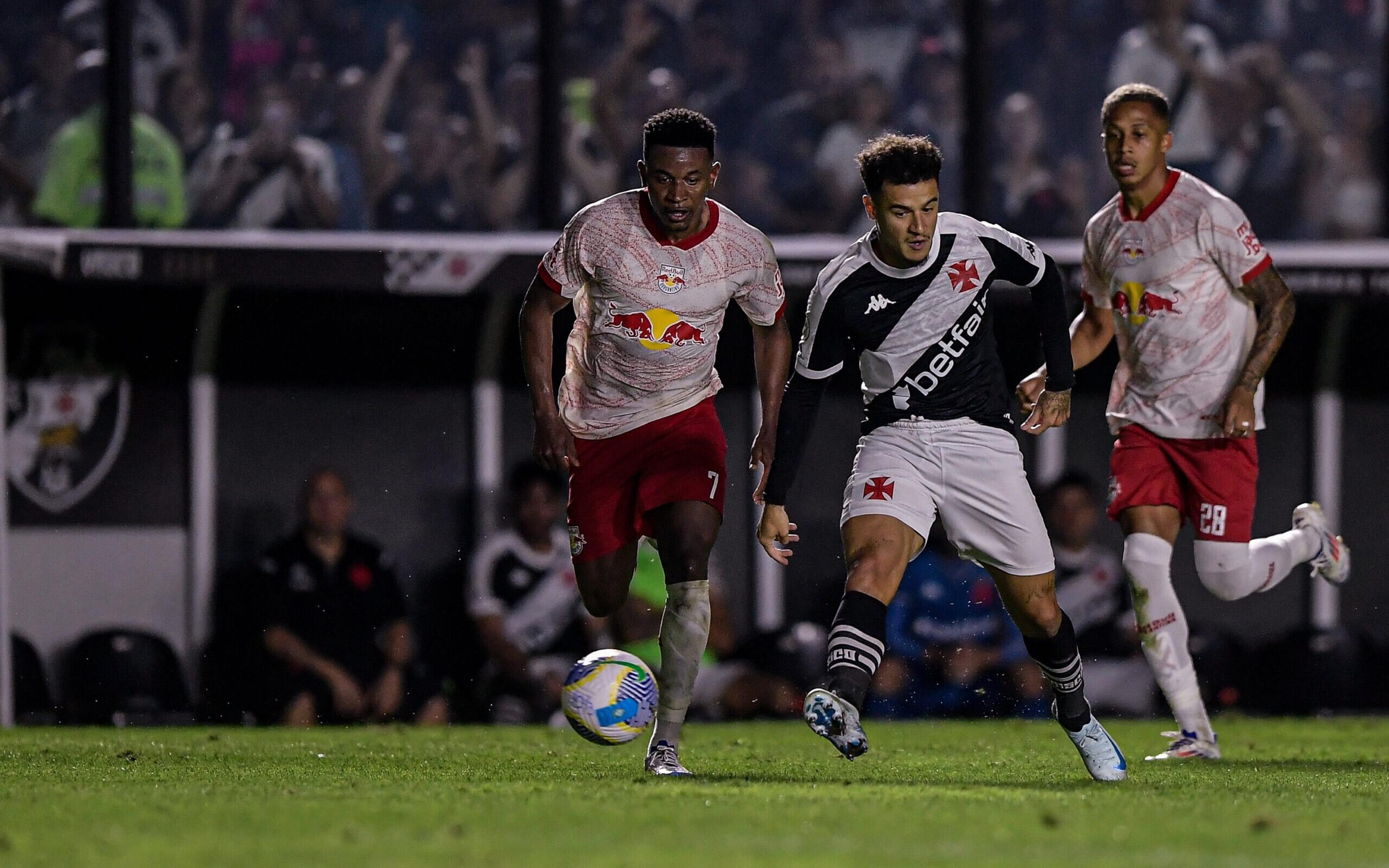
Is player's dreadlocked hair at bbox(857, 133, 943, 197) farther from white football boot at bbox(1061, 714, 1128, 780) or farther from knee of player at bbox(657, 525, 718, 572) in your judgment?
white football boot at bbox(1061, 714, 1128, 780)

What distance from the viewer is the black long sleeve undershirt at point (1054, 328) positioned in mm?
6652

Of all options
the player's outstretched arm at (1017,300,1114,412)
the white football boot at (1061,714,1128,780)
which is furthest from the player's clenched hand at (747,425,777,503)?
the player's outstretched arm at (1017,300,1114,412)

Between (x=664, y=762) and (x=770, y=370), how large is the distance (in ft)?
4.42

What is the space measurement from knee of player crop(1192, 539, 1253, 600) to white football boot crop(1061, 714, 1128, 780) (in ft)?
4.55

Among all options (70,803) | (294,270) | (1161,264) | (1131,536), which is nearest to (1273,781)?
(1131,536)

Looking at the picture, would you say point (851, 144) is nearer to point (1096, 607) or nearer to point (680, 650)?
point (1096, 607)

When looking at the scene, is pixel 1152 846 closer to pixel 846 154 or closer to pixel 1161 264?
pixel 1161 264

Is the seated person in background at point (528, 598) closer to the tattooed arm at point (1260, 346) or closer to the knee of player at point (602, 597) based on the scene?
the knee of player at point (602, 597)

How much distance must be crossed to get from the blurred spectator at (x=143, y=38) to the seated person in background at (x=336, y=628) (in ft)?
7.43

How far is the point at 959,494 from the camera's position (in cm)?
638

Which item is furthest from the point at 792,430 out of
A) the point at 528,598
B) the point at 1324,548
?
the point at 528,598

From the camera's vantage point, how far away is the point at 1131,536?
25.4ft

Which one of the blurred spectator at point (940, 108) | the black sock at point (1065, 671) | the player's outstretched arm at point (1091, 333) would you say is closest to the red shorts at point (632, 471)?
the black sock at point (1065, 671)

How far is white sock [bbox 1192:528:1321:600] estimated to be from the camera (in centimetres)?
776
